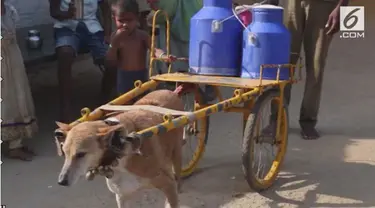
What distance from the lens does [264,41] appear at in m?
4.56

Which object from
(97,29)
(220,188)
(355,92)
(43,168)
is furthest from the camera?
(355,92)

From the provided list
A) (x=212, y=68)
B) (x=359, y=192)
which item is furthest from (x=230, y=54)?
(x=359, y=192)

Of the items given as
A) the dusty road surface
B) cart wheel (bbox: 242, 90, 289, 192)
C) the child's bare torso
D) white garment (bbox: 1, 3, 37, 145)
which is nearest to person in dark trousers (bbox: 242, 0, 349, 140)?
the dusty road surface

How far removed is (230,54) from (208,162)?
1061 millimetres

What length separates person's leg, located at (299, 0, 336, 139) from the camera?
18.9 ft

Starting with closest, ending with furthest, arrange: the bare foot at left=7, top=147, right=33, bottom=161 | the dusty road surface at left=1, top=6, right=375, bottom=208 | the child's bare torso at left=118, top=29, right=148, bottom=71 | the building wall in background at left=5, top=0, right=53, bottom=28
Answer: the dusty road surface at left=1, top=6, right=375, bottom=208 → the child's bare torso at left=118, top=29, right=148, bottom=71 → the bare foot at left=7, top=147, right=33, bottom=161 → the building wall in background at left=5, top=0, right=53, bottom=28

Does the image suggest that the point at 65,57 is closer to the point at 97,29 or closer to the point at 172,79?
the point at 97,29

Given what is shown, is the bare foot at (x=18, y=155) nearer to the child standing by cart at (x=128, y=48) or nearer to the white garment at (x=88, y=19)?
the child standing by cart at (x=128, y=48)

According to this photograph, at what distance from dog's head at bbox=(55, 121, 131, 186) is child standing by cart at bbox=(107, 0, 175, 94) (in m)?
2.08

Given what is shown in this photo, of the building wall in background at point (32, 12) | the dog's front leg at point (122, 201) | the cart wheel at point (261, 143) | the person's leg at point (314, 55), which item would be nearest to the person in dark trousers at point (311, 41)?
the person's leg at point (314, 55)

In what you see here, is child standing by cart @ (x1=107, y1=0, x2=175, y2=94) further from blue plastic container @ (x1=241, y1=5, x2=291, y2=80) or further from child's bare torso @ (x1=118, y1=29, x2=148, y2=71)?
blue plastic container @ (x1=241, y1=5, x2=291, y2=80)

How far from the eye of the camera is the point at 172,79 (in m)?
4.45

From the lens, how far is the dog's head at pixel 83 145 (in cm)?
298

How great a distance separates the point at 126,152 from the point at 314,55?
3.19 m
